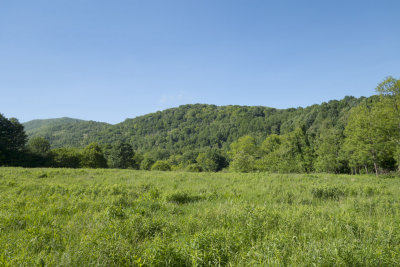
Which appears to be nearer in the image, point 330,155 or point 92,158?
point 330,155

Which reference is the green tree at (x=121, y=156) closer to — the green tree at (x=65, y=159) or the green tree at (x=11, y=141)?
the green tree at (x=65, y=159)

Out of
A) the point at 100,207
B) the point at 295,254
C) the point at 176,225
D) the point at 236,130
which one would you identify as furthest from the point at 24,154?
the point at 236,130

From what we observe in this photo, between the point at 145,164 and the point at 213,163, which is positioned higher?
the point at 145,164

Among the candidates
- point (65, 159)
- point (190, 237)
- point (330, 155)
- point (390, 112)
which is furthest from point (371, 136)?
point (65, 159)

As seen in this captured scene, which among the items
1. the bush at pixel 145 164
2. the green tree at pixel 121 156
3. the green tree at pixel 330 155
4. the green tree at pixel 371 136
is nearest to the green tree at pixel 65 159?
the green tree at pixel 121 156

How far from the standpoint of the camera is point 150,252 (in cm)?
362

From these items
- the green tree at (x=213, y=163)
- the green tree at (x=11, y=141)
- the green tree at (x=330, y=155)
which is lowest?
the green tree at (x=213, y=163)

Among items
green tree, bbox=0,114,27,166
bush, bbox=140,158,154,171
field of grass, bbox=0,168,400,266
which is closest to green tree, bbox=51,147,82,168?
green tree, bbox=0,114,27,166

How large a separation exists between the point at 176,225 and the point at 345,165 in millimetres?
67029

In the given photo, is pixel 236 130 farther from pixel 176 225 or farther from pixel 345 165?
pixel 176 225

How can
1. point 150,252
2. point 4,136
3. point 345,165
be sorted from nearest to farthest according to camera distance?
point 150,252 < point 4,136 < point 345,165

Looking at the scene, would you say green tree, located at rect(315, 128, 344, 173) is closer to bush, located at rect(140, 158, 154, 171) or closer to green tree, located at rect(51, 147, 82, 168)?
green tree, located at rect(51, 147, 82, 168)

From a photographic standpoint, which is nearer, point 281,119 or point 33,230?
point 33,230

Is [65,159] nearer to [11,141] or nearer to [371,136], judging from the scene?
[11,141]
